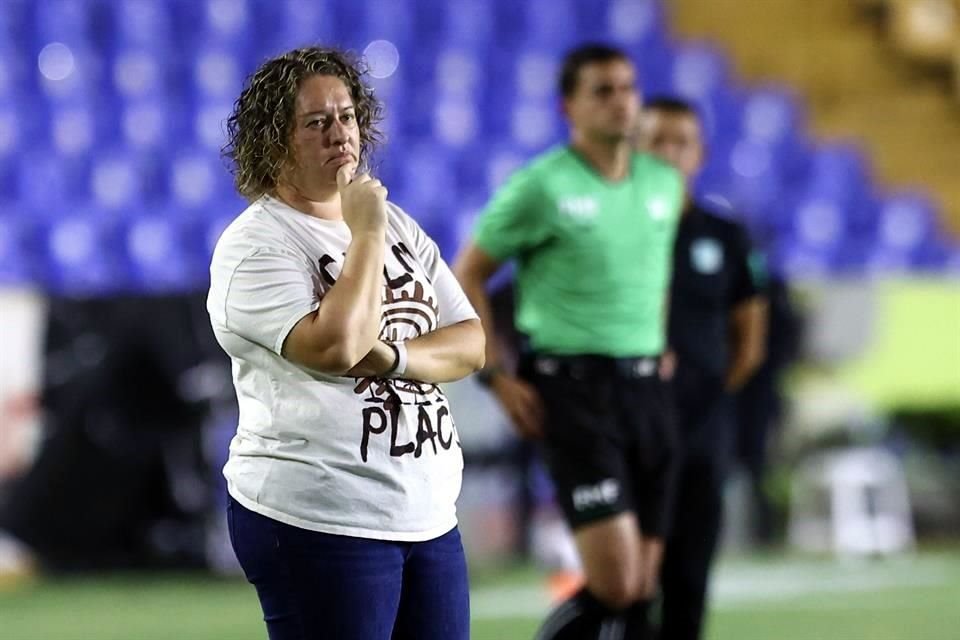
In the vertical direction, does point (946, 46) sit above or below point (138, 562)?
above

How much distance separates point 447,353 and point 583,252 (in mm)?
1829

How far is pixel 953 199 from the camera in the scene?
1198 cm

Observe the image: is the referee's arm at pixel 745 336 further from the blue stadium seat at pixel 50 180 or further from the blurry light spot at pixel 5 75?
the blurry light spot at pixel 5 75

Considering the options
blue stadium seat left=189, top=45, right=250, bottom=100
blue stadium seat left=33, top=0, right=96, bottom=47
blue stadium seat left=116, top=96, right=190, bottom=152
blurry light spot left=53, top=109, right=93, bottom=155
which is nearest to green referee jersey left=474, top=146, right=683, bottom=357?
blue stadium seat left=116, top=96, right=190, bottom=152

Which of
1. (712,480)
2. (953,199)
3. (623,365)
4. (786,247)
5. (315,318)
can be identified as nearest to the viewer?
(315,318)

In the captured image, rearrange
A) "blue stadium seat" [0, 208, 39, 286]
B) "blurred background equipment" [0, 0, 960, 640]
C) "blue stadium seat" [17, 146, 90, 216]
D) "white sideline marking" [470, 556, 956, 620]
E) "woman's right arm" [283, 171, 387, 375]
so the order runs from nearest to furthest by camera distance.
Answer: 1. "woman's right arm" [283, 171, 387, 375]
2. "white sideline marking" [470, 556, 956, 620]
3. "blurred background equipment" [0, 0, 960, 640]
4. "blue stadium seat" [0, 208, 39, 286]
5. "blue stadium seat" [17, 146, 90, 216]

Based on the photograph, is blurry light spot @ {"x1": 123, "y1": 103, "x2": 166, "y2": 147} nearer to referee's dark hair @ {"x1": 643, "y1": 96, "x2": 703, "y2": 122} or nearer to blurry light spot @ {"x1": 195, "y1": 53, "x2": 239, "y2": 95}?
blurry light spot @ {"x1": 195, "y1": 53, "x2": 239, "y2": 95}

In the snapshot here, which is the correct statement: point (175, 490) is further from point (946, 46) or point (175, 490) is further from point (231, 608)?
point (946, 46)

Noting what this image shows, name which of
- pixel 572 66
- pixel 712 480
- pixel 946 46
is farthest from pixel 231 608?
pixel 946 46

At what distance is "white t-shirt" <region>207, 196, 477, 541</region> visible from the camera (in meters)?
2.82

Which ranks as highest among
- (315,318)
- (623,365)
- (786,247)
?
(315,318)

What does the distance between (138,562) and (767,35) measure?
6.73m

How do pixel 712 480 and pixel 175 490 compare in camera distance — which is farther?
pixel 175 490

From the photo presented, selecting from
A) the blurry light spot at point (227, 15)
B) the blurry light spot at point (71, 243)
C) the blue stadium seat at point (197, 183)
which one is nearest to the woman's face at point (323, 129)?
the blurry light spot at point (71, 243)
